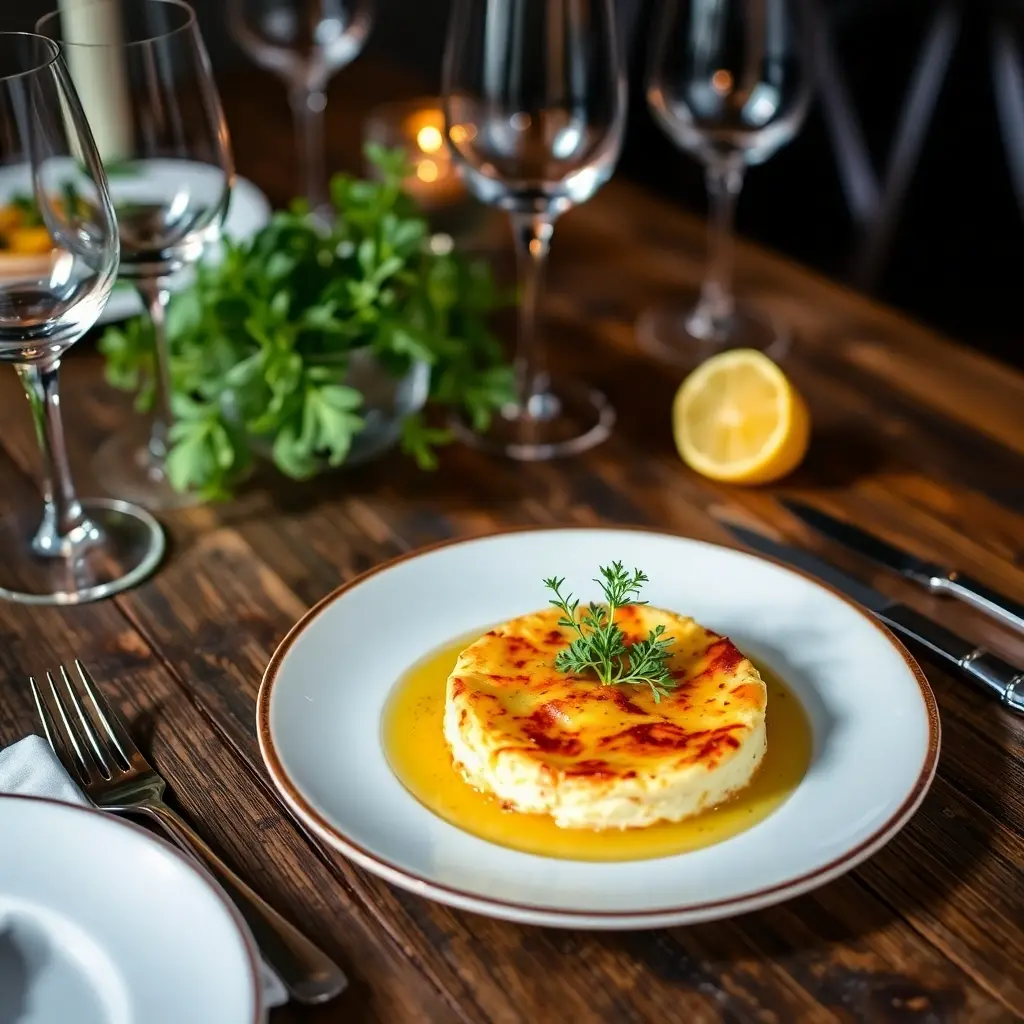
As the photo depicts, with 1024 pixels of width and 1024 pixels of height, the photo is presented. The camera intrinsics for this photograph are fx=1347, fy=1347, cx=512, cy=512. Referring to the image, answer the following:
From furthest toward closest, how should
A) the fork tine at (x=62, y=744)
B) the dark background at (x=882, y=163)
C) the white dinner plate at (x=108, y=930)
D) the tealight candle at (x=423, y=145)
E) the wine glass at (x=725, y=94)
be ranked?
the dark background at (x=882, y=163)
the tealight candle at (x=423, y=145)
the wine glass at (x=725, y=94)
the fork tine at (x=62, y=744)
the white dinner plate at (x=108, y=930)

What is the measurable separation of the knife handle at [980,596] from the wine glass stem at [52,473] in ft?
2.61

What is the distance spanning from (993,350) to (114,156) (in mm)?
2715

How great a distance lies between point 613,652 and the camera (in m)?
0.95

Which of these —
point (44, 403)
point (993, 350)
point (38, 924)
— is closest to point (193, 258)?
point (44, 403)

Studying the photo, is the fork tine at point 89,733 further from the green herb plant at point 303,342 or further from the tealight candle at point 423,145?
the tealight candle at point 423,145

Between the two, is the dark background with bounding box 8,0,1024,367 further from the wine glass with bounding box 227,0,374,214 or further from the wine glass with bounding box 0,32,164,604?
the wine glass with bounding box 0,32,164,604

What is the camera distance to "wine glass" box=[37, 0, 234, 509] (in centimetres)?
125

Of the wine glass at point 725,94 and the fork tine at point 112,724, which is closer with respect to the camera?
the fork tine at point 112,724

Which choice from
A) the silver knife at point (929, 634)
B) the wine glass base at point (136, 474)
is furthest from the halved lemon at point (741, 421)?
the wine glass base at point (136, 474)

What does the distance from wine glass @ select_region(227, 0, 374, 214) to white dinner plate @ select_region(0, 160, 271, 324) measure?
7.5 inches

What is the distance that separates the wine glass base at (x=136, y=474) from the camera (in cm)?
137

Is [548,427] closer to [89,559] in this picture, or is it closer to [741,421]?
[741,421]

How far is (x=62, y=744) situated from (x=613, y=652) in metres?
0.42

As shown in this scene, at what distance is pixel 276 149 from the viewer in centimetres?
220
